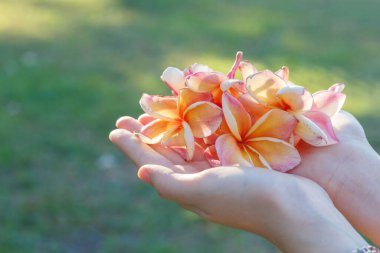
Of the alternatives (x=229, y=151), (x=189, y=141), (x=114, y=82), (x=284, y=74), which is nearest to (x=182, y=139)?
(x=189, y=141)

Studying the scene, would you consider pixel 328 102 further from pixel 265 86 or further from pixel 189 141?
pixel 189 141

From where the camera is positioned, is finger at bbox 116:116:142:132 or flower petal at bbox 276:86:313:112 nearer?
flower petal at bbox 276:86:313:112

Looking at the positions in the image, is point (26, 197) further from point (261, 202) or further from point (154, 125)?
point (261, 202)

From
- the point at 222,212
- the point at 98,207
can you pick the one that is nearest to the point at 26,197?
the point at 98,207

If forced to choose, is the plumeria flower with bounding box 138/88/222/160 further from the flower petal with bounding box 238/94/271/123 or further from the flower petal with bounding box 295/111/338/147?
the flower petal with bounding box 295/111/338/147

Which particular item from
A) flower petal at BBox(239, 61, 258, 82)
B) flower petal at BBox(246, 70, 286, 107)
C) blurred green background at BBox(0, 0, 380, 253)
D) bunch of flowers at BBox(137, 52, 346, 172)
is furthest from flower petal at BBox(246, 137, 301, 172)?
blurred green background at BBox(0, 0, 380, 253)

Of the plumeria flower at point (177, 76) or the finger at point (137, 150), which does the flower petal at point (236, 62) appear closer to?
the plumeria flower at point (177, 76)
